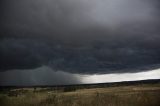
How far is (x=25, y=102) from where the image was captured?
457 inches

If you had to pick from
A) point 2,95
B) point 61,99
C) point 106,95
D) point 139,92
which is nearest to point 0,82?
point 2,95

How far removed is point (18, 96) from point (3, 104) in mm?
1159

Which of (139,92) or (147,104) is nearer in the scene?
(147,104)

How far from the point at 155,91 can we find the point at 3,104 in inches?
267

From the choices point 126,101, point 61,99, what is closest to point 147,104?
point 126,101

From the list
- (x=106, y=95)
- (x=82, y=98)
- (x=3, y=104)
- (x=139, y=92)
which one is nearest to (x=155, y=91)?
(x=139, y=92)

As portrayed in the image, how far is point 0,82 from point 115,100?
17.3 ft

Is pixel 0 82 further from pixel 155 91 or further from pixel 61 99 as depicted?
pixel 155 91

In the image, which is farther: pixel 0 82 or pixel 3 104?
pixel 0 82

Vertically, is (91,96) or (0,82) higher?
(0,82)

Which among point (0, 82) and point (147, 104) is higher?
point (0, 82)

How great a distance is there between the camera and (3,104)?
35.8 feet

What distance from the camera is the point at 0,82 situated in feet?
39.1

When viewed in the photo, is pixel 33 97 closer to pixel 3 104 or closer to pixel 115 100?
pixel 3 104
